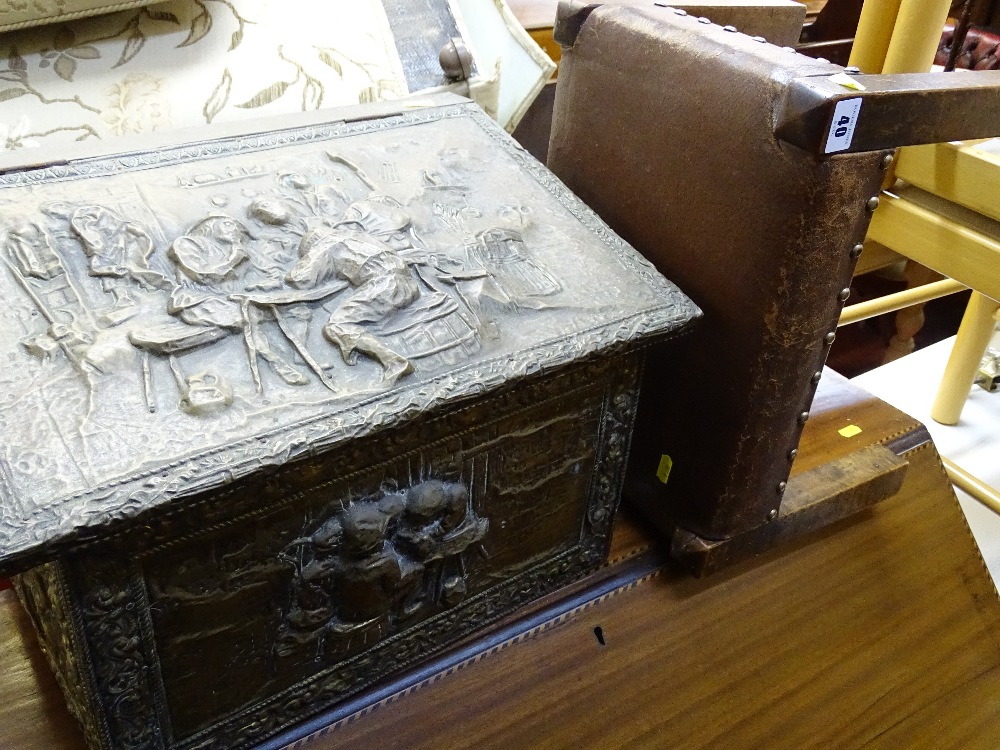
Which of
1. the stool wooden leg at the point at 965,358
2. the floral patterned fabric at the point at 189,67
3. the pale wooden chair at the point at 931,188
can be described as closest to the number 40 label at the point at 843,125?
the pale wooden chair at the point at 931,188

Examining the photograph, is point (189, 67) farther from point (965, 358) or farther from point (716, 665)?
point (965, 358)

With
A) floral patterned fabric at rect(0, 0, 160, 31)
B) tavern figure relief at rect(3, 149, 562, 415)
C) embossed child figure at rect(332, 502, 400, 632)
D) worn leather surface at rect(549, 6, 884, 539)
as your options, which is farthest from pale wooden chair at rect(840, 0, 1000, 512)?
floral patterned fabric at rect(0, 0, 160, 31)

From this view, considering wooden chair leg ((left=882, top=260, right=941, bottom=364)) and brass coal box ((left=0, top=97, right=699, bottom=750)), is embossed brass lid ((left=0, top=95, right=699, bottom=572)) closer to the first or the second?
brass coal box ((left=0, top=97, right=699, bottom=750))

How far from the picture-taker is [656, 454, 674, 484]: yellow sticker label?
1.36m

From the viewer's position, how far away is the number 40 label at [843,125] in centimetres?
94

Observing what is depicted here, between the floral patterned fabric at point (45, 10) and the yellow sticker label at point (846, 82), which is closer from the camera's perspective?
the yellow sticker label at point (846, 82)

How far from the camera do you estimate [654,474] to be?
141cm

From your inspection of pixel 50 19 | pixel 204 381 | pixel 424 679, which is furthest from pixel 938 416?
pixel 50 19

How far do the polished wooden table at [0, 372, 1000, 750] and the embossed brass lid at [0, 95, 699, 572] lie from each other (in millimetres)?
465

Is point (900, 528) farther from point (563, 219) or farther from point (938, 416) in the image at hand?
point (563, 219)

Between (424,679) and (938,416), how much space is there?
1.53m

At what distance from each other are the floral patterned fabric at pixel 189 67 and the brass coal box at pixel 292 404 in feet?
0.80

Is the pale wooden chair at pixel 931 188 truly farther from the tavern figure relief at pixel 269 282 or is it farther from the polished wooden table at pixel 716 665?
the tavern figure relief at pixel 269 282

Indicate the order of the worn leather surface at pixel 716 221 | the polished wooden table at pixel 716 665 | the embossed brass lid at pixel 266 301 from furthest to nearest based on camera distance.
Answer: the polished wooden table at pixel 716 665
the worn leather surface at pixel 716 221
the embossed brass lid at pixel 266 301
